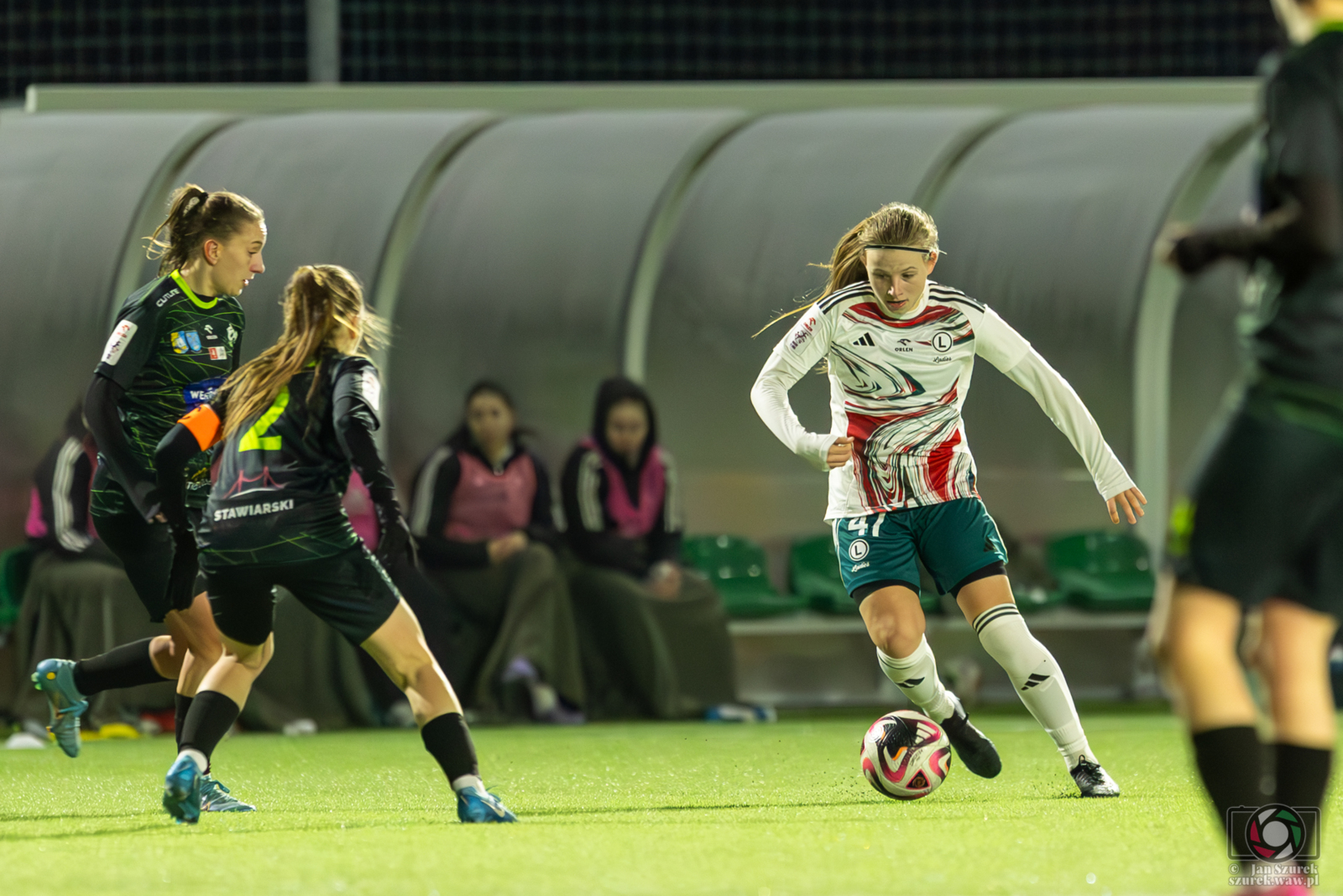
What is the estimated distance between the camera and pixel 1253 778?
11.9 ft

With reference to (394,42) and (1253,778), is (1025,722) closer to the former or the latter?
(1253,778)

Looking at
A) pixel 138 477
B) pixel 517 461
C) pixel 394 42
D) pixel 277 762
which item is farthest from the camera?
pixel 394 42

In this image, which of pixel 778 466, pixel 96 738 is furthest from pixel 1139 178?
pixel 96 738

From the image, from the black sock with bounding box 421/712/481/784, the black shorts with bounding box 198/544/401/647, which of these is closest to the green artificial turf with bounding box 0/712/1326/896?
the black sock with bounding box 421/712/481/784

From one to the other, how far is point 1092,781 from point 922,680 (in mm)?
556

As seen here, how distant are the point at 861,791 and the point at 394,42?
36.7ft

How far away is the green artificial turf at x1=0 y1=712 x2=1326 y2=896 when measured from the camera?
4.30m

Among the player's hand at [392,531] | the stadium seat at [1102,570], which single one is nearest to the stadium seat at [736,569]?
the stadium seat at [1102,570]

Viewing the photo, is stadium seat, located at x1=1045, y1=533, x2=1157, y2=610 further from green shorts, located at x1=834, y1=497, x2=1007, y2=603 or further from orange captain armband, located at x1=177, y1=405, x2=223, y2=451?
orange captain armband, located at x1=177, y1=405, x2=223, y2=451

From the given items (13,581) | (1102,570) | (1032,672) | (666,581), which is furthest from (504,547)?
(1032,672)

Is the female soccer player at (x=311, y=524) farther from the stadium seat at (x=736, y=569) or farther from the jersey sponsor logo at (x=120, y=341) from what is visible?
the stadium seat at (x=736, y=569)

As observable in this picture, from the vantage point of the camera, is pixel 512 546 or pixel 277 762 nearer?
pixel 277 762

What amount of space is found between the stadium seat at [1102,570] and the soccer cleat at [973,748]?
4750 millimetres

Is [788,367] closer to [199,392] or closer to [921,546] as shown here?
[921,546]
